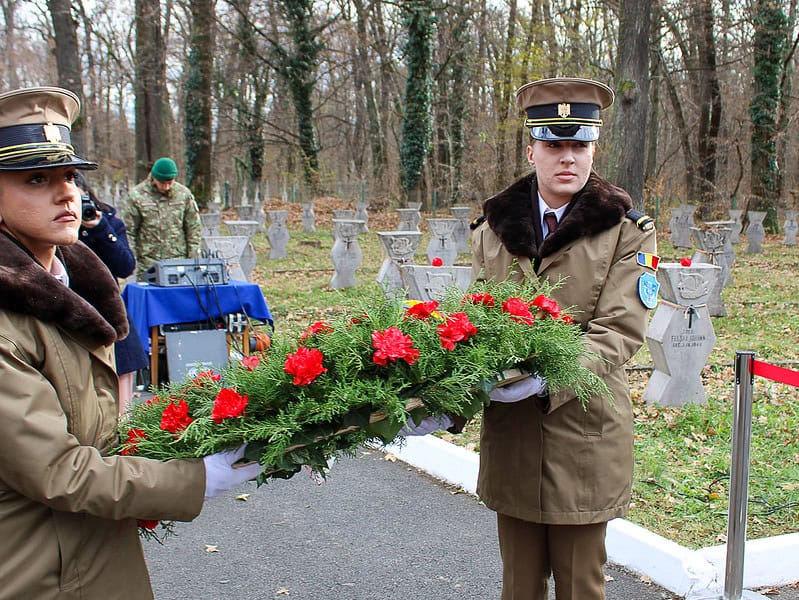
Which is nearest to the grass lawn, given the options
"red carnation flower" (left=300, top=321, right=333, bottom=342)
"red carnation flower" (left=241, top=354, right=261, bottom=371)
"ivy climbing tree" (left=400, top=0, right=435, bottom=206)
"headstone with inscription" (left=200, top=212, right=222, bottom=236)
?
"red carnation flower" (left=300, top=321, right=333, bottom=342)

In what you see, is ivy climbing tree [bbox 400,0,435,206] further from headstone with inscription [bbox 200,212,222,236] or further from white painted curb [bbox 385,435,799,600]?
white painted curb [bbox 385,435,799,600]

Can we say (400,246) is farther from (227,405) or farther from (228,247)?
(227,405)

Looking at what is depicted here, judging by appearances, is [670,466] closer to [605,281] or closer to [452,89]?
[605,281]

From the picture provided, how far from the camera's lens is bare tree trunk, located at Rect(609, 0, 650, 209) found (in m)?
14.6

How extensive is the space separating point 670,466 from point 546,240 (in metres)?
3.59

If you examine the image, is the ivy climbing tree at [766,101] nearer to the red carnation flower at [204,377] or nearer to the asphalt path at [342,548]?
the asphalt path at [342,548]

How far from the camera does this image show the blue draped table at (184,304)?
755cm

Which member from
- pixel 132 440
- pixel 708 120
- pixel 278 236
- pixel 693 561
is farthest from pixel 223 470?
pixel 708 120

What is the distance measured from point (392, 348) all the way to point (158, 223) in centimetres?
675

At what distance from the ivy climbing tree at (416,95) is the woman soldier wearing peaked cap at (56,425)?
2598 centimetres

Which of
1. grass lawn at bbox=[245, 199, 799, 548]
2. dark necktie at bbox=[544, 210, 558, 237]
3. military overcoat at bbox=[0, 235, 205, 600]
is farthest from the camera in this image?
grass lawn at bbox=[245, 199, 799, 548]

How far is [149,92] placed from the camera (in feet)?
84.7

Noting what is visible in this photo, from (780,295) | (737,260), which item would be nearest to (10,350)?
(780,295)

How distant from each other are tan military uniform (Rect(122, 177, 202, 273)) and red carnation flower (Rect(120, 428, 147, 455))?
21.0 feet
